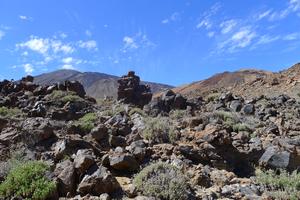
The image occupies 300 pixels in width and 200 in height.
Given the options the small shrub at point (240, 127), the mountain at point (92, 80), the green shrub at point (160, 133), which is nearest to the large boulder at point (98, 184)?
the green shrub at point (160, 133)

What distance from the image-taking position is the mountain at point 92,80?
101688mm

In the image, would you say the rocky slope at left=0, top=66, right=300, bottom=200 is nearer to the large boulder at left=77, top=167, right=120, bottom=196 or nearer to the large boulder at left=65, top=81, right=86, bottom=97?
the large boulder at left=77, top=167, right=120, bottom=196

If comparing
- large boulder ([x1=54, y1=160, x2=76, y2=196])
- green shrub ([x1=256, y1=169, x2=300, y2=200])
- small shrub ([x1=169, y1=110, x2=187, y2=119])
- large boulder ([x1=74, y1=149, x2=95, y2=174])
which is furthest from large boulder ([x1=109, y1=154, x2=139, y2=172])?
small shrub ([x1=169, y1=110, x2=187, y2=119])

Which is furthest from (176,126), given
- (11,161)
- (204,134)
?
(11,161)

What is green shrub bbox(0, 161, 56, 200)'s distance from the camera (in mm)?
7172

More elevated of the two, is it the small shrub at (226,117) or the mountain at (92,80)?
the mountain at (92,80)

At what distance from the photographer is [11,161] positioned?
8773mm

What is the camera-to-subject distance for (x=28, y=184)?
743 cm

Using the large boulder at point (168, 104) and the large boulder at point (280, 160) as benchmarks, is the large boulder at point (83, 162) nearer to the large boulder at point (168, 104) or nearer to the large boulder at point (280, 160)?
the large boulder at point (280, 160)

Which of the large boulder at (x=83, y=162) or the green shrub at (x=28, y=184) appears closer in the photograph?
the green shrub at (x=28, y=184)

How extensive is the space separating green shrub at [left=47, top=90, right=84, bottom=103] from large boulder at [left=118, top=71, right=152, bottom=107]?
3519 millimetres

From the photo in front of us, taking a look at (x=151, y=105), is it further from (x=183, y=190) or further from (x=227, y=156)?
(x=183, y=190)

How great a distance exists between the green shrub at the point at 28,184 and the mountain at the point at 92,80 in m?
83.6

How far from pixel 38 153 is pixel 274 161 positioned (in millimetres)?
5351
